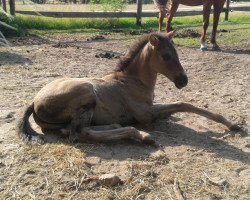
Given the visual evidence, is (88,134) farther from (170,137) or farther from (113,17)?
(113,17)

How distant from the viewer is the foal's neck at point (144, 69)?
5180mm

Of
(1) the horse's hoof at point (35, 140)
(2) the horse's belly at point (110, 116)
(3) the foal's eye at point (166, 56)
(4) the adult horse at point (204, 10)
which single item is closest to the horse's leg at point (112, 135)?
(2) the horse's belly at point (110, 116)

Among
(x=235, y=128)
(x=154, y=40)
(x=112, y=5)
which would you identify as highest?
(x=154, y=40)

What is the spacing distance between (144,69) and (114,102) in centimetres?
66

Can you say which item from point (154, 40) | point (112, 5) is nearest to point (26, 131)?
point (154, 40)

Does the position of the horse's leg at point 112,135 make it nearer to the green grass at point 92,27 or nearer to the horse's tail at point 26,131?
the horse's tail at point 26,131

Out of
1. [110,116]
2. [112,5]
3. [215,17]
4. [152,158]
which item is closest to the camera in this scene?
[152,158]

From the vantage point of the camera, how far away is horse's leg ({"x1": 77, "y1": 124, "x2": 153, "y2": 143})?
14.6 ft

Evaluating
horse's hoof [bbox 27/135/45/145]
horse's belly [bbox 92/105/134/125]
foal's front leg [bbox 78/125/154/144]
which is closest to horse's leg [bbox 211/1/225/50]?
horse's belly [bbox 92/105/134/125]

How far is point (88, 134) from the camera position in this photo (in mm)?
4461

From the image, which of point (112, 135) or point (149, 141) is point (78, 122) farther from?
point (149, 141)

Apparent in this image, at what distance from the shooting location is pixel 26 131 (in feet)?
14.8

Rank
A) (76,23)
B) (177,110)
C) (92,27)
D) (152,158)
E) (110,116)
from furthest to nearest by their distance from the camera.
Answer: (92,27)
(76,23)
(177,110)
(110,116)
(152,158)

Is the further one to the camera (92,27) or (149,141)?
(92,27)
